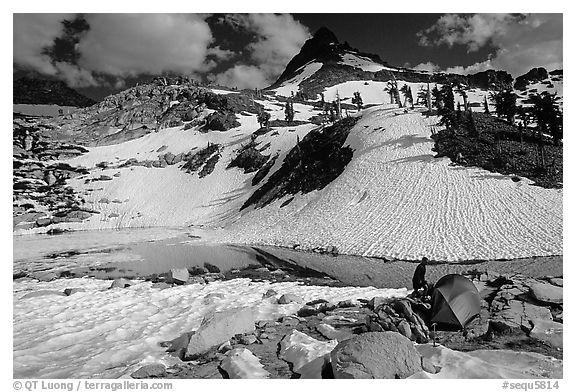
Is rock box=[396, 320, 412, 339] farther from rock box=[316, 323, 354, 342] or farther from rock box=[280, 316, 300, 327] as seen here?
rock box=[280, 316, 300, 327]

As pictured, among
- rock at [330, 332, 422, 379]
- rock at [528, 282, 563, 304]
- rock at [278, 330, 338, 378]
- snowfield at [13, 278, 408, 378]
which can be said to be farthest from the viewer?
rock at [528, 282, 563, 304]

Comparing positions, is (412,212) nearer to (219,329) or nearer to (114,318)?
(219,329)

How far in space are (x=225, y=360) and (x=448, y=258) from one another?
15.8 metres

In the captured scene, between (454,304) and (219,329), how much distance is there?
5.76m

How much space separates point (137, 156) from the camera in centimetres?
6638

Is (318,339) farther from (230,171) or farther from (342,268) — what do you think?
(230,171)

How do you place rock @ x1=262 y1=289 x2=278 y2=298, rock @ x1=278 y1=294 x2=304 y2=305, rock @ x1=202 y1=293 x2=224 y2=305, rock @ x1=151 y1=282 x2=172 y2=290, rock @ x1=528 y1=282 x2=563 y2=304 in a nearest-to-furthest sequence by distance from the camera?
rock @ x1=528 y1=282 x2=563 y2=304, rock @ x1=278 y1=294 x2=304 y2=305, rock @ x1=202 y1=293 x2=224 y2=305, rock @ x1=262 y1=289 x2=278 y2=298, rock @ x1=151 y1=282 x2=172 y2=290

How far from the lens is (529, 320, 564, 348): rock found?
6945 millimetres

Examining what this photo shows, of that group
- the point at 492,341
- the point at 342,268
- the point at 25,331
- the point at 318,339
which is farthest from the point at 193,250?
the point at 492,341

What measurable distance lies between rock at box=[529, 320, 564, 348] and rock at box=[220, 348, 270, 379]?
19.7ft

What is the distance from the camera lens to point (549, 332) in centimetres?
716

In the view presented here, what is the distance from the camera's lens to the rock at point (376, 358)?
5.74 metres

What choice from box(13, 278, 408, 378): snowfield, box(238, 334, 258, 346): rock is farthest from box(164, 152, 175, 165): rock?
box(238, 334, 258, 346): rock

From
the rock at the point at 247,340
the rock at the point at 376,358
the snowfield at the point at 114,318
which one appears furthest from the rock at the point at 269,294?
the rock at the point at 376,358
